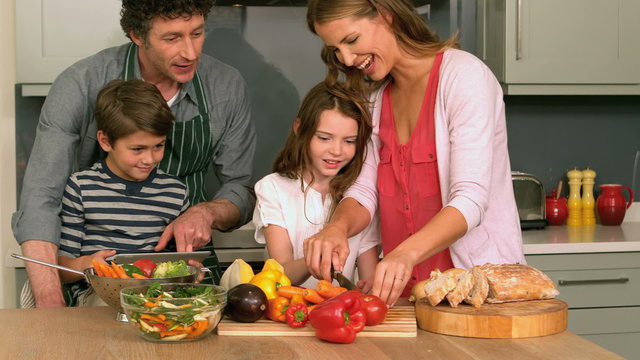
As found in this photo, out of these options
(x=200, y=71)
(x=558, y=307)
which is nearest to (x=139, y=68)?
(x=200, y=71)

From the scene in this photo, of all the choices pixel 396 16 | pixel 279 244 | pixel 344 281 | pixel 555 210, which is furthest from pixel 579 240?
pixel 344 281

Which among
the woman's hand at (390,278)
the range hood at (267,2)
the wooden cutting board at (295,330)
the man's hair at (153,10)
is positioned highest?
the range hood at (267,2)

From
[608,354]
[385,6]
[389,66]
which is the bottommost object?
[608,354]

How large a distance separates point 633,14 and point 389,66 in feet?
6.01

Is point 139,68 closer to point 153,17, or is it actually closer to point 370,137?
point 153,17

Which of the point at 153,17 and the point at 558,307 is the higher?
the point at 153,17

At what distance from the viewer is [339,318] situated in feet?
5.10

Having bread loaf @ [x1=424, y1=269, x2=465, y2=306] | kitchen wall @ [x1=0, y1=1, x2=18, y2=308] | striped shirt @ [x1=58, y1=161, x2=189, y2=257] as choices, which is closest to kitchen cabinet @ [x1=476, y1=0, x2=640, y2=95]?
striped shirt @ [x1=58, y1=161, x2=189, y2=257]

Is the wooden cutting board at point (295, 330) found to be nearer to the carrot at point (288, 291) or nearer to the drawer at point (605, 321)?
the carrot at point (288, 291)

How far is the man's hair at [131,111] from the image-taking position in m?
2.35

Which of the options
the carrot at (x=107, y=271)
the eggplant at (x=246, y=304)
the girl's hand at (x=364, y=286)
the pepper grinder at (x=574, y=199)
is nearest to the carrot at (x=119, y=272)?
the carrot at (x=107, y=271)

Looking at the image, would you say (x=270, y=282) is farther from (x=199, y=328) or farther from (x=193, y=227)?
(x=193, y=227)

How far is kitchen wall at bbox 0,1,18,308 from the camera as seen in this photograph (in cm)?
330

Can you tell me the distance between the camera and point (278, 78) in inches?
146
